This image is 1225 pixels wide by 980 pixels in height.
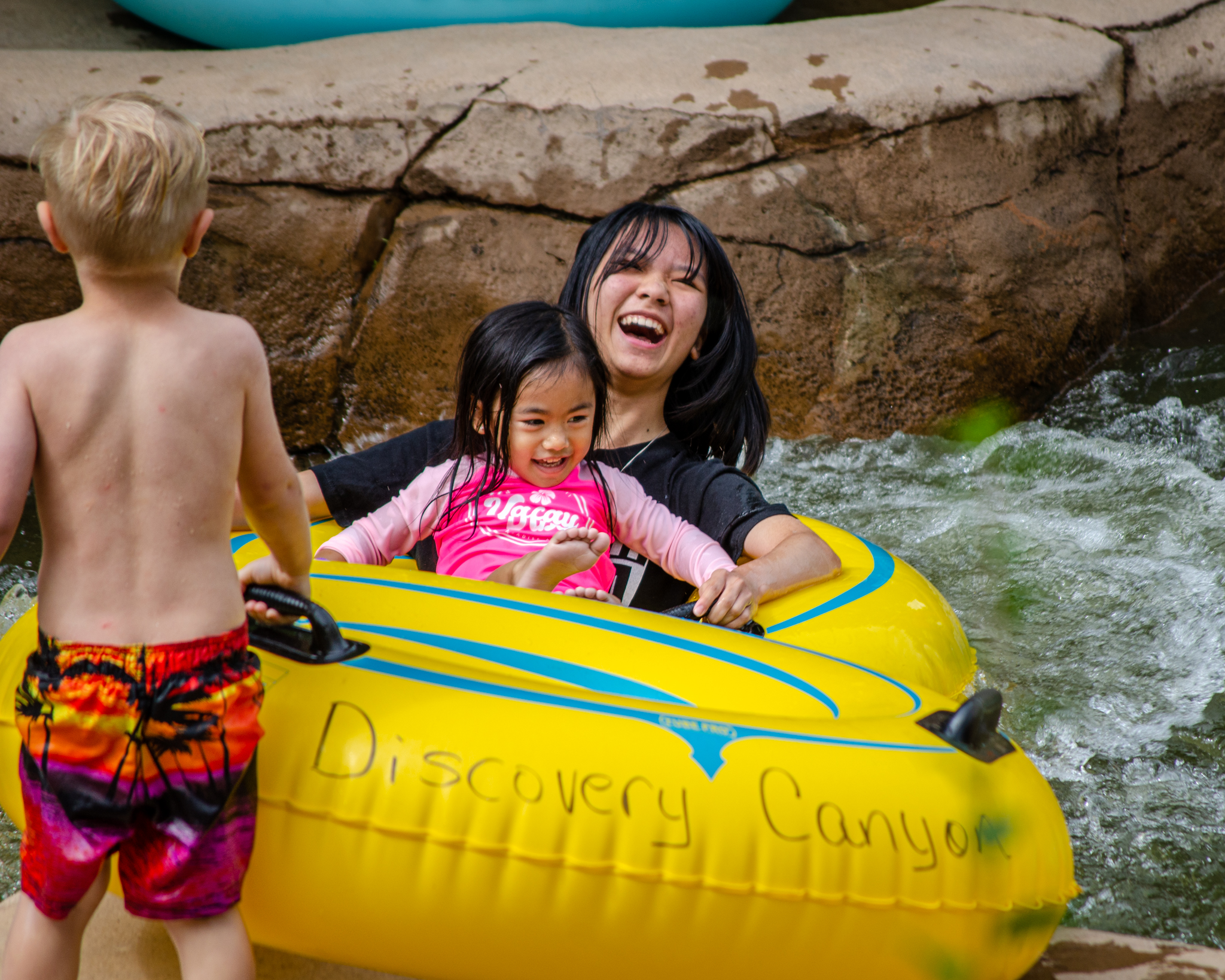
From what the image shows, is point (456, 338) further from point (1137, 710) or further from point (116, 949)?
point (116, 949)

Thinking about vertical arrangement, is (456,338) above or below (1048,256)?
below

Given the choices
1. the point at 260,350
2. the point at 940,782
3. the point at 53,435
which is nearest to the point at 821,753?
the point at 940,782

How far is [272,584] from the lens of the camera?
1282mm

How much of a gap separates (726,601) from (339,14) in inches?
129

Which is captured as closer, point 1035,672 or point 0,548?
point 0,548

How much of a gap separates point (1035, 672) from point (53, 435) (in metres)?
2.24

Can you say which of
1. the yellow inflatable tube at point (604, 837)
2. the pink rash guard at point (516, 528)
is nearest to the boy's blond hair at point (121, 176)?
the yellow inflatable tube at point (604, 837)

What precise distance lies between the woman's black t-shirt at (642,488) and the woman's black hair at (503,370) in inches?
5.6

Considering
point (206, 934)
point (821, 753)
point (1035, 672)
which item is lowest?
point (1035, 672)

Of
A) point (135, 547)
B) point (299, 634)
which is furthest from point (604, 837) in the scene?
point (135, 547)

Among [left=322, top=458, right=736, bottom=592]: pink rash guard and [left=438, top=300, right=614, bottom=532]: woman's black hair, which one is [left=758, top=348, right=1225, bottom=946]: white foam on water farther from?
[left=438, top=300, right=614, bottom=532]: woman's black hair

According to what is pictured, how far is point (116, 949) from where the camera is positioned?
1476 millimetres

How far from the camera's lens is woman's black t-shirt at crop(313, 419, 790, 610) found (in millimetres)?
2033

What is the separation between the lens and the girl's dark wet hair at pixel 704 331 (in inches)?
87.2
